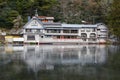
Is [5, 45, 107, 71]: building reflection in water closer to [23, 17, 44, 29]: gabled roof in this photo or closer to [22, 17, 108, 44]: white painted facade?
[22, 17, 108, 44]: white painted facade

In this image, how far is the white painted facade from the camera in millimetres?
50531

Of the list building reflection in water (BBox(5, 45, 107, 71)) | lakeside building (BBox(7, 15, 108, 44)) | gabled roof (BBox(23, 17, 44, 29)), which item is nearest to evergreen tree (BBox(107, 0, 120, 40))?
building reflection in water (BBox(5, 45, 107, 71))

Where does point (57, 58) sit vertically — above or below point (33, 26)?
below

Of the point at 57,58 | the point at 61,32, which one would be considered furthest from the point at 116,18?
the point at 61,32

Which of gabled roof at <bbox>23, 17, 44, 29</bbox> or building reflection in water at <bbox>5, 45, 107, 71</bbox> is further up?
gabled roof at <bbox>23, 17, 44, 29</bbox>

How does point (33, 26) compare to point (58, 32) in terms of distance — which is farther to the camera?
point (58, 32)

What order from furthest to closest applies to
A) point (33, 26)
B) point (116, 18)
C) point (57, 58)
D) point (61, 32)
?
1. point (61, 32)
2. point (33, 26)
3. point (116, 18)
4. point (57, 58)

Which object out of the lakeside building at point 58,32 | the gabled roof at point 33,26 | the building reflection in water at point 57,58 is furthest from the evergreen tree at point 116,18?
the gabled roof at point 33,26

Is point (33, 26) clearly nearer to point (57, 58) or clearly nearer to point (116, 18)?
point (116, 18)

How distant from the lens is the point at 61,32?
5241 centimetres

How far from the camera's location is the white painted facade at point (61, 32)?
5053 cm

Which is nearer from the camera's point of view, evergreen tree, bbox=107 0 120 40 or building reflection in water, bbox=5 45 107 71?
building reflection in water, bbox=5 45 107 71

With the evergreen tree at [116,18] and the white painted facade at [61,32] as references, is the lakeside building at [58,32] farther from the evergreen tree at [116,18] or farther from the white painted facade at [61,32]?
the evergreen tree at [116,18]

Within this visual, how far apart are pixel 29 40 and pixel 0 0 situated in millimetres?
8940
